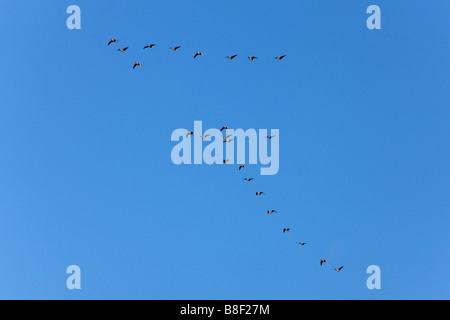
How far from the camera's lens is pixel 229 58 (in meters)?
108

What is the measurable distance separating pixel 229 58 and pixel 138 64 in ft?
32.8
